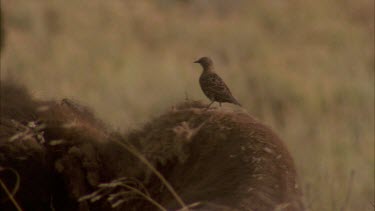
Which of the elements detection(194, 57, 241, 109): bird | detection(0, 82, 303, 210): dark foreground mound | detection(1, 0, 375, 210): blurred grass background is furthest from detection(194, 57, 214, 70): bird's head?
detection(1, 0, 375, 210): blurred grass background

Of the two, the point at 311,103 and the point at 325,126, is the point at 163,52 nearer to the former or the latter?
the point at 311,103

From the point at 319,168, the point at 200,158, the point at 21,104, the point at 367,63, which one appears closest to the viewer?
the point at 200,158

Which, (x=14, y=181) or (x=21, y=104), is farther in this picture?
(x=21, y=104)

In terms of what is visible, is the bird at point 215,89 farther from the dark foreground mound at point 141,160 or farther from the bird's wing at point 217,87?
the dark foreground mound at point 141,160

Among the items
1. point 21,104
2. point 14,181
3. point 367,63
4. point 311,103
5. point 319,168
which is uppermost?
point 367,63

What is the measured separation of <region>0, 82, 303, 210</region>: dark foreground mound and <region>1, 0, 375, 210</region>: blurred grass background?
3575 mm

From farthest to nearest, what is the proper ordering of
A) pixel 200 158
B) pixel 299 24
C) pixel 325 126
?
pixel 299 24 → pixel 325 126 → pixel 200 158

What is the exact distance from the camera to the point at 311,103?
43.5ft

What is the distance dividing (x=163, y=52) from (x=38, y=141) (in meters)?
13.9

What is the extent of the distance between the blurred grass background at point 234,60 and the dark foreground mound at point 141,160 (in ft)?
11.7

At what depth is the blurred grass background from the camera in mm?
11461

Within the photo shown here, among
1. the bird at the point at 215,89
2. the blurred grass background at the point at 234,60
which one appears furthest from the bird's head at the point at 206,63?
the blurred grass background at the point at 234,60

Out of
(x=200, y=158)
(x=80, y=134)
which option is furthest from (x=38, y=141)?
(x=200, y=158)

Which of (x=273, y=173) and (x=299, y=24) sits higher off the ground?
(x=299, y=24)
